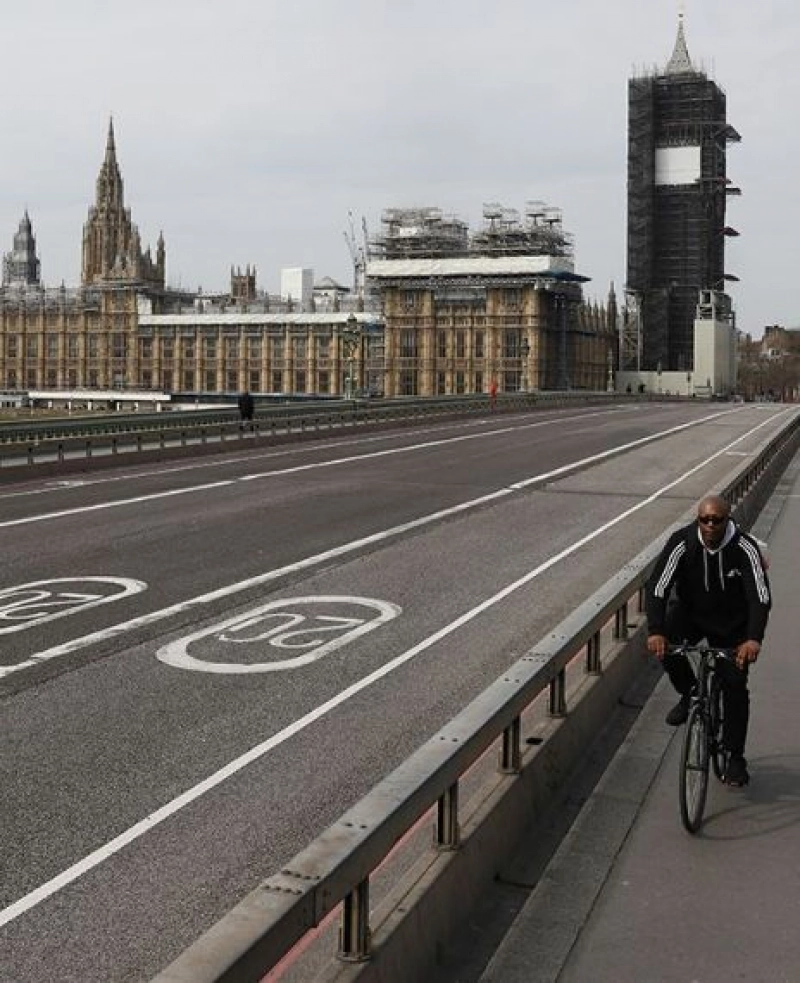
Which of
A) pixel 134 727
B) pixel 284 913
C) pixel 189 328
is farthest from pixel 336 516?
pixel 189 328

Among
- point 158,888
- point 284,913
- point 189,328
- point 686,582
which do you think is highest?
point 189,328

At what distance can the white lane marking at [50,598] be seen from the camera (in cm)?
1145

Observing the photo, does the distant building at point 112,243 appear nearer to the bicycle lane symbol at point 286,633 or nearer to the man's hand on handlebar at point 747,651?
the bicycle lane symbol at point 286,633

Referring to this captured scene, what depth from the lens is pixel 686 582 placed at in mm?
6715

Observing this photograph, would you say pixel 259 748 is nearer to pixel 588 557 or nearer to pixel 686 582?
Result: pixel 686 582

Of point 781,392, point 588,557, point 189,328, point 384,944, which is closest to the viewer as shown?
point 384,944

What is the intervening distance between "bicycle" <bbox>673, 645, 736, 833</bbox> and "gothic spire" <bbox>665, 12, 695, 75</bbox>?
447 feet

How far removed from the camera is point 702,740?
6.37 metres

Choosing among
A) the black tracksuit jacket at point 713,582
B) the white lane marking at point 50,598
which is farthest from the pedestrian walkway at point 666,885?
the white lane marking at point 50,598

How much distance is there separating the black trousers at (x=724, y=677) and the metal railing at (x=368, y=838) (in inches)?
26.4

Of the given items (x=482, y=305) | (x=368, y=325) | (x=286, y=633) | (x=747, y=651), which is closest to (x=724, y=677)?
(x=747, y=651)

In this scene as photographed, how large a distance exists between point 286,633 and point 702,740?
5.57 meters

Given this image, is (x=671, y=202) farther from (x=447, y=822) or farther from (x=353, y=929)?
(x=353, y=929)

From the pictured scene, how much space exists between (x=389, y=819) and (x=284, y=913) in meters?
0.82
